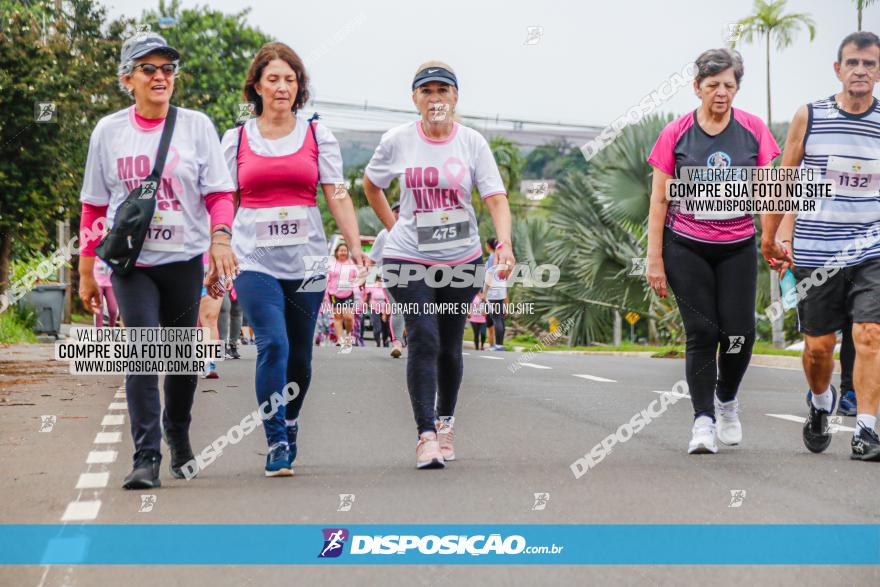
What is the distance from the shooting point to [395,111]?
1994 inches

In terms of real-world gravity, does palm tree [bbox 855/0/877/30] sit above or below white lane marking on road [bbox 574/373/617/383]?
above

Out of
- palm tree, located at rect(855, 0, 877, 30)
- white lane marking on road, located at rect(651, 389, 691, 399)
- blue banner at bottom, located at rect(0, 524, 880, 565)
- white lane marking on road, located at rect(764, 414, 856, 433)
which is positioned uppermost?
palm tree, located at rect(855, 0, 877, 30)

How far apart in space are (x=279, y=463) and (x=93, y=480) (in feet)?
2.95

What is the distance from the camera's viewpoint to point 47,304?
81.6 ft

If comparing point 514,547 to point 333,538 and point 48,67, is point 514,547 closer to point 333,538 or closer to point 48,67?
point 333,538

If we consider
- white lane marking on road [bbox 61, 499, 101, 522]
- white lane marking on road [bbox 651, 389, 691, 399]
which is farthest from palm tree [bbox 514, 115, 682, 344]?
white lane marking on road [bbox 61, 499, 101, 522]

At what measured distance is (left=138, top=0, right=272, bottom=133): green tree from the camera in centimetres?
4675

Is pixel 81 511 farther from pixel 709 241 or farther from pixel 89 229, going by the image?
pixel 709 241

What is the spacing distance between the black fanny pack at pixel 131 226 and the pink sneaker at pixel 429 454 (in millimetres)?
1741

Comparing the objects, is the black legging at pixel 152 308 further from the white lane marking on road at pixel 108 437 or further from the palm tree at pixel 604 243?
the palm tree at pixel 604 243

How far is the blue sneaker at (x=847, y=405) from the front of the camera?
34.0ft

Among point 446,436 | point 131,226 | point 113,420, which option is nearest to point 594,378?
point 113,420

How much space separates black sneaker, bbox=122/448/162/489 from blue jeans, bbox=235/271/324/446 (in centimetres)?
60

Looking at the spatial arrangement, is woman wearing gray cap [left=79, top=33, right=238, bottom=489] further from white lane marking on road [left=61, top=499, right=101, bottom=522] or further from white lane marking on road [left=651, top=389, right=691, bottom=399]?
white lane marking on road [left=651, top=389, right=691, bottom=399]
